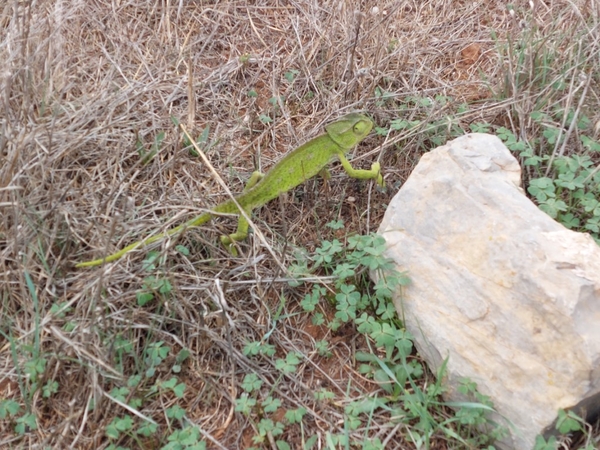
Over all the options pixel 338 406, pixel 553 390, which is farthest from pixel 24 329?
Result: pixel 553 390

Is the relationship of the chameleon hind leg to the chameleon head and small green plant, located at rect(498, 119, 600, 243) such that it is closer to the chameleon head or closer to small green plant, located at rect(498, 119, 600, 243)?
the chameleon head

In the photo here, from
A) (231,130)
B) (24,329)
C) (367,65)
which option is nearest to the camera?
(24,329)

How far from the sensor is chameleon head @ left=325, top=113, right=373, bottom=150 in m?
4.09

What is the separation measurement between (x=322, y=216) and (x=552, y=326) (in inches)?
65.4

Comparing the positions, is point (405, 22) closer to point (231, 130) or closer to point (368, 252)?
point (231, 130)

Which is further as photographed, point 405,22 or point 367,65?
point 405,22

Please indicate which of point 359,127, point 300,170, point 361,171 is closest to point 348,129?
point 359,127

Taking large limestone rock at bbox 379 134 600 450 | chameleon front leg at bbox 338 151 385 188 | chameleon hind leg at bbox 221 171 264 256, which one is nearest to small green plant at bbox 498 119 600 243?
large limestone rock at bbox 379 134 600 450

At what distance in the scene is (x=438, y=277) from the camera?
135 inches

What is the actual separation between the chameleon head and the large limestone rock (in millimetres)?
525

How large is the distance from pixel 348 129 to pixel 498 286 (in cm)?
147

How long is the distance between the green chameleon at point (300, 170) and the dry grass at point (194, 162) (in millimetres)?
140

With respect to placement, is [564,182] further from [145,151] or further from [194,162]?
[145,151]

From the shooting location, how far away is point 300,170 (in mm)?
4051
